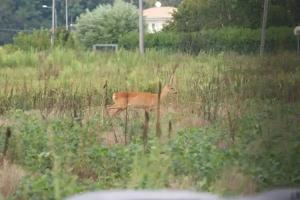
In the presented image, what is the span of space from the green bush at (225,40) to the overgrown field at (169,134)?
352mm

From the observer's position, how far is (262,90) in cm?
667

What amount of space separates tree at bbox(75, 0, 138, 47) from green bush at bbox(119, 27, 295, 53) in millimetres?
2774

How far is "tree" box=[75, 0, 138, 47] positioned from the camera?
22.3m

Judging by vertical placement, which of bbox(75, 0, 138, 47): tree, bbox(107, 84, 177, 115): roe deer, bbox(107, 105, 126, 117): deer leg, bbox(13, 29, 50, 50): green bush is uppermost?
bbox(75, 0, 138, 47): tree

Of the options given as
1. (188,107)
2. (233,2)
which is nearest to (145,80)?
(233,2)

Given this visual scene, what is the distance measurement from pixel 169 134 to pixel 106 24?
1777cm

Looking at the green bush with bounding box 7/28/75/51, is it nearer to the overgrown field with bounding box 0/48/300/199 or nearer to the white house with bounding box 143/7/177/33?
the white house with bounding box 143/7/177/33

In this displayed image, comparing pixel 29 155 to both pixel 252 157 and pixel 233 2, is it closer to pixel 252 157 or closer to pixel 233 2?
pixel 252 157

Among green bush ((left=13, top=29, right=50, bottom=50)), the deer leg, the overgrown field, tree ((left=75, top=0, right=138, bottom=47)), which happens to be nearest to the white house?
tree ((left=75, top=0, right=138, bottom=47))

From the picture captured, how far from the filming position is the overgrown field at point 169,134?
13.1 ft

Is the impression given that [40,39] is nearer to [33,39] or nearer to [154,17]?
[33,39]

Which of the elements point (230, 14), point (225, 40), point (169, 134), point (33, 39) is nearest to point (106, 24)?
point (33, 39)

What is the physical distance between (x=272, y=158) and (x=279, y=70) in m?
2.15

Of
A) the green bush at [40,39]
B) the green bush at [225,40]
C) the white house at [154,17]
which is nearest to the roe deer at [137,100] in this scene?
the green bush at [225,40]
